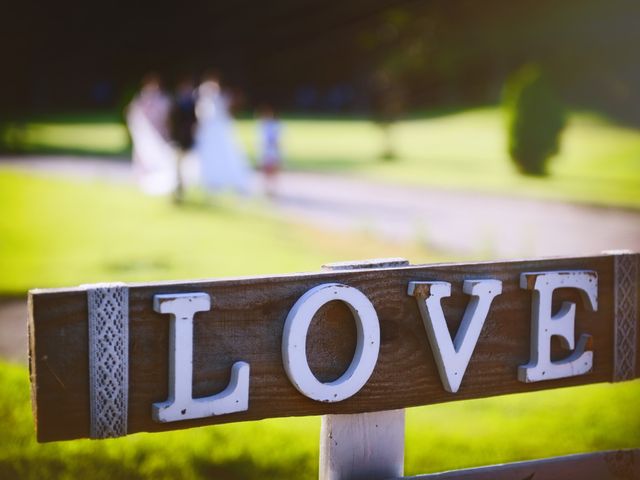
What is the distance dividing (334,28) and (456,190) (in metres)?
23.2

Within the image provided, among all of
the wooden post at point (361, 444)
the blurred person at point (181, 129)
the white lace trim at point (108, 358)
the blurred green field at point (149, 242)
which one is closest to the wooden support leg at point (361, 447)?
the wooden post at point (361, 444)

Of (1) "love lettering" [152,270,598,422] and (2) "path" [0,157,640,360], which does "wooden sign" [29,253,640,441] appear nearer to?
(1) "love lettering" [152,270,598,422]

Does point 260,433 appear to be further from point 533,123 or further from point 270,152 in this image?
point 533,123

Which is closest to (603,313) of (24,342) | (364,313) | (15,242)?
(364,313)

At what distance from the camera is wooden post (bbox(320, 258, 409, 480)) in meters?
1.77

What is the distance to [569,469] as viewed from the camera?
1923 millimetres

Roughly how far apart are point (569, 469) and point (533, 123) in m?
15.0

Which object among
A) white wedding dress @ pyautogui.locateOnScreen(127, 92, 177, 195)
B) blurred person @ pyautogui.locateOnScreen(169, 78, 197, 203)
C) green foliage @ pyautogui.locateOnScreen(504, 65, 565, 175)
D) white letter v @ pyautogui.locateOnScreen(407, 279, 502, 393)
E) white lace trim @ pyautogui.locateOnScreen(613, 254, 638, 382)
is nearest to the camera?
white letter v @ pyautogui.locateOnScreen(407, 279, 502, 393)

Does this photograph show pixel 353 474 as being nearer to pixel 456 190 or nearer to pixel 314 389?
pixel 314 389

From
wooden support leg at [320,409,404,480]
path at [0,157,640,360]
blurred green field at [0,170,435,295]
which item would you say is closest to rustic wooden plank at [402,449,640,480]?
wooden support leg at [320,409,404,480]

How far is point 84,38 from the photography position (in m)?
34.9

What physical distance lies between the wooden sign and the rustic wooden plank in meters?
0.18

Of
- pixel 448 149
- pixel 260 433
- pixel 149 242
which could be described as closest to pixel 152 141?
pixel 149 242

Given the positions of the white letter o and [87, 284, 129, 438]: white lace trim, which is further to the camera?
the white letter o
